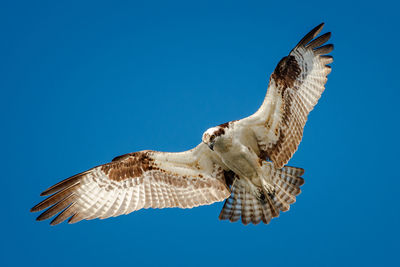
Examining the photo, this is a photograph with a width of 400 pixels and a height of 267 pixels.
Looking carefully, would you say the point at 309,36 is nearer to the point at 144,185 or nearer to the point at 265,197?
the point at 265,197

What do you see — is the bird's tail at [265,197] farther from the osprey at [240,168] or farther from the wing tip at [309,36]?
the wing tip at [309,36]

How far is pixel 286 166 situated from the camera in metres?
8.17

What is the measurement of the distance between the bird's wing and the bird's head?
0.46 m

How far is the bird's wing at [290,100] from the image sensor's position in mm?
7895

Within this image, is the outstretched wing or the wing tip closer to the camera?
the outstretched wing

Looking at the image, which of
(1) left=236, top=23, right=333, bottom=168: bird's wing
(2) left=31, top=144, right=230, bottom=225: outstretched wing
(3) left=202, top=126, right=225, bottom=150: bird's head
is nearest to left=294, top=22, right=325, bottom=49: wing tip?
(1) left=236, top=23, right=333, bottom=168: bird's wing

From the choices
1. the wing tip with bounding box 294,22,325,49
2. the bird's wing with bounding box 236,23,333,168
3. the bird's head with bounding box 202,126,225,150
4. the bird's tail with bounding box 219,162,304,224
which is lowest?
the bird's tail with bounding box 219,162,304,224

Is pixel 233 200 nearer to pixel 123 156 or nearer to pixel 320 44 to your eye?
pixel 123 156

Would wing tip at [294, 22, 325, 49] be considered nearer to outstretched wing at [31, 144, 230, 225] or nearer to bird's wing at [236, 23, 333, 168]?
bird's wing at [236, 23, 333, 168]

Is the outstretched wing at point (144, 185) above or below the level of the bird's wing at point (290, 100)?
below

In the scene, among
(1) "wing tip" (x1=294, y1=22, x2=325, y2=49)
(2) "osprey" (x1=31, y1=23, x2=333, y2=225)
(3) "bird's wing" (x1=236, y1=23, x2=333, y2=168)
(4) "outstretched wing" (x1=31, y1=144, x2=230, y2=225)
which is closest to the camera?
(4) "outstretched wing" (x1=31, y1=144, x2=230, y2=225)

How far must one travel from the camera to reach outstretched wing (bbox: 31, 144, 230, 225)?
757 cm

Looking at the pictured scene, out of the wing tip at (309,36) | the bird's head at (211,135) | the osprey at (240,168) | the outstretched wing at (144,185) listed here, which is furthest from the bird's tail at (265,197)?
the wing tip at (309,36)

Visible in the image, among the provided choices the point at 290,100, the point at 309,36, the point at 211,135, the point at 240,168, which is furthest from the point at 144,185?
the point at 309,36
